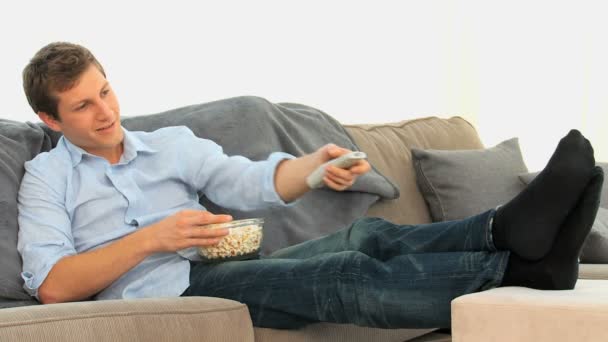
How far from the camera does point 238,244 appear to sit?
1.92 m


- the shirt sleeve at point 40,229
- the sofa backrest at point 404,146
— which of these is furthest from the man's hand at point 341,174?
the sofa backrest at point 404,146

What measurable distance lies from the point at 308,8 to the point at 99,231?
2190 mm

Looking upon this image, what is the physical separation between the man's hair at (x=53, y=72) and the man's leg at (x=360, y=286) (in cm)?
55

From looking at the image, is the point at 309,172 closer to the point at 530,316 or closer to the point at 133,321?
the point at 133,321

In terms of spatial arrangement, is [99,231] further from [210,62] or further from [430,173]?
[210,62]

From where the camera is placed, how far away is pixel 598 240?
8.64 feet

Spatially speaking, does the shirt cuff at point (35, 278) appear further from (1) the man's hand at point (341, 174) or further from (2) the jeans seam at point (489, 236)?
(2) the jeans seam at point (489, 236)

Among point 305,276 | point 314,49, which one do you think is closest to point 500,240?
point 305,276

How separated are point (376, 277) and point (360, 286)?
3 cm

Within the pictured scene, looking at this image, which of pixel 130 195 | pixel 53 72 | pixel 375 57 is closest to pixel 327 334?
pixel 130 195

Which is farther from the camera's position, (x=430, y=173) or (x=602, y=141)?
(x=602, y=141)

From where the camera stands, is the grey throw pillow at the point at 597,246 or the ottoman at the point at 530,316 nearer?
the ottoman at the point at 530,316

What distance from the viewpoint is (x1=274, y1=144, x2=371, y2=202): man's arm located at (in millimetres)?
1881

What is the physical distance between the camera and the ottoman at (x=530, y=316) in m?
1.38
